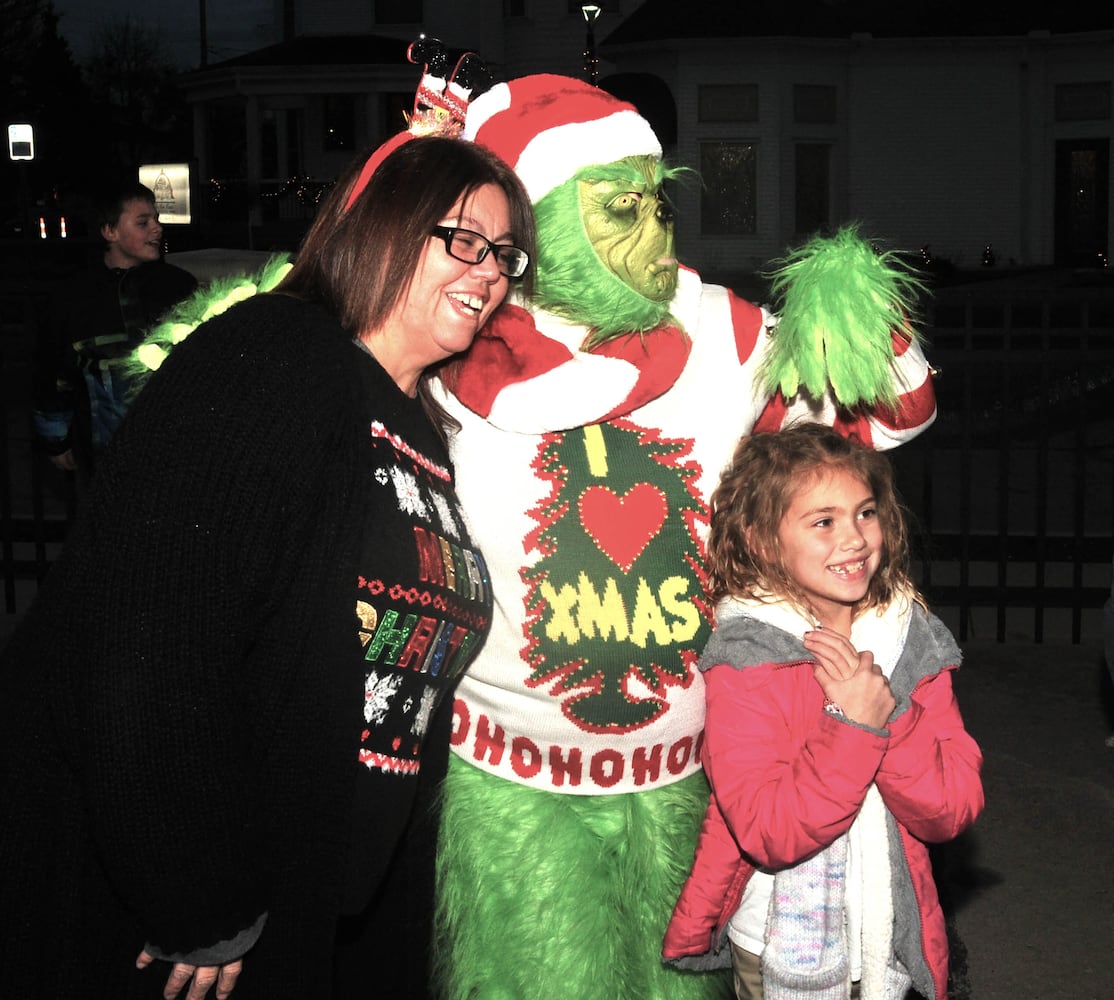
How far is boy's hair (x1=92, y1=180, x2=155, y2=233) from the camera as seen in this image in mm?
5930

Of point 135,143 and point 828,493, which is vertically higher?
point 135,143

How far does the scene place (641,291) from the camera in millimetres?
2477

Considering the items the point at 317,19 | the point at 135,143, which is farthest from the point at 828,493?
the point at 135,143

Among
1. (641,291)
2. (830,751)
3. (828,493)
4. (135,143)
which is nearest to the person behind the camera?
(830,751)

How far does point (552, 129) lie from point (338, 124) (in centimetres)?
2688

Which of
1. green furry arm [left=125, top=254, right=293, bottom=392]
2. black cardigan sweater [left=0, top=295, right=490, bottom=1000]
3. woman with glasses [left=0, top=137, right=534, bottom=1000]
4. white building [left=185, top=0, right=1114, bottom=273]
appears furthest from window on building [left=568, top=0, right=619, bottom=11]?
black cardigan sweater [left=0, top=295, right=490, bottom=1000]

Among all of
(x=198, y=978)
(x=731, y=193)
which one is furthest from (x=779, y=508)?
(x=731, y=193)

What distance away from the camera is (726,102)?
2333 centimetres

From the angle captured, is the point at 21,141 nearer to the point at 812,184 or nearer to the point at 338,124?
the point at 338,124

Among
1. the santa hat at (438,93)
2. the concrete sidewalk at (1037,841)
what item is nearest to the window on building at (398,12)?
the concrete sidewalk at (1037,841)

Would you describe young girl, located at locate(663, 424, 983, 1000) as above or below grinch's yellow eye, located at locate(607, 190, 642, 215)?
below

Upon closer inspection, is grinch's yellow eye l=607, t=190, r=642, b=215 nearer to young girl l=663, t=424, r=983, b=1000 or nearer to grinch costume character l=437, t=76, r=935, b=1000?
grinch costume character l=437, t=76, r=935, b=1000

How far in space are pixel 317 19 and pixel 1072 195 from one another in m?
14.6

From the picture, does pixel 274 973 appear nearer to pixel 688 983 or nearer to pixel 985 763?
pixel 688 983
